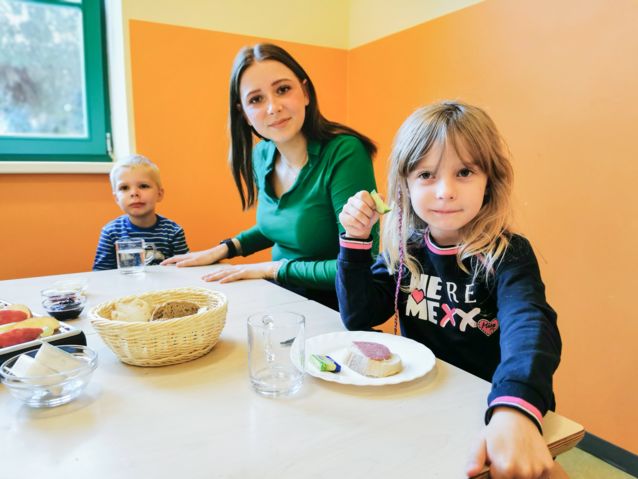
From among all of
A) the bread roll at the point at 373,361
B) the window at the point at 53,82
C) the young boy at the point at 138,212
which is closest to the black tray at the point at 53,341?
the bread roll at the point at 373,361

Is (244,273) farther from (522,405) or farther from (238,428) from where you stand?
(522,405)

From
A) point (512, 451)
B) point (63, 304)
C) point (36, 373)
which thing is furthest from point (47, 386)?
point (512, 451)

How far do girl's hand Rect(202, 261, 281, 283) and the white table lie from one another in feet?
1.79

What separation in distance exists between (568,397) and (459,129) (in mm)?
1329

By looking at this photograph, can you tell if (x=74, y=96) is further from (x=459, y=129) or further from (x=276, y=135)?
(x=459, y=129)

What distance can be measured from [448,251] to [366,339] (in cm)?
26

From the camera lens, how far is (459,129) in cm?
89

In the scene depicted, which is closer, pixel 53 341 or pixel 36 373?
pixel 36 373

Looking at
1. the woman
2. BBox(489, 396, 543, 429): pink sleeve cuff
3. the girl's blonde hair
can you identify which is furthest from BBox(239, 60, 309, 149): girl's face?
BBox(489, 396, 543, 429): pink sleeve cuff

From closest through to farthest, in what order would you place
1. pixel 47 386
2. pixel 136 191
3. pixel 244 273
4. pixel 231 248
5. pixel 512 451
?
pixel 512 451, pixel 47 386, pixel 244 273, pixel 231 248, pixel 136 191

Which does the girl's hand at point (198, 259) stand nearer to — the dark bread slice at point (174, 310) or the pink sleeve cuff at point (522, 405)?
the dark bread slice at point (174, 310)

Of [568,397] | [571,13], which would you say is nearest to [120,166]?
[571,13]

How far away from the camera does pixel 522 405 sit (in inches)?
21.8

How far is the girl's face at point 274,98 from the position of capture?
1391 millimetres
